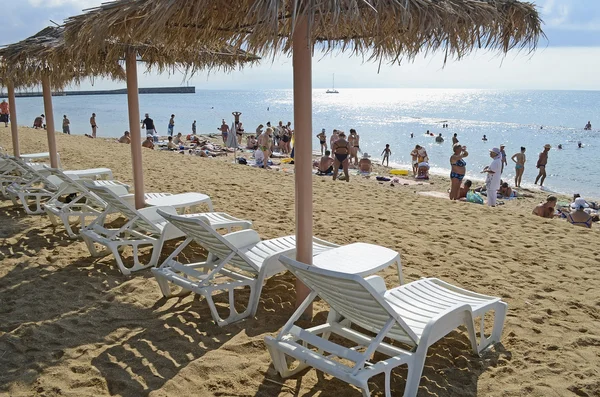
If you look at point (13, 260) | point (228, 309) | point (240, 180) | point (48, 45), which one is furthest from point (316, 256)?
point (240, 180)

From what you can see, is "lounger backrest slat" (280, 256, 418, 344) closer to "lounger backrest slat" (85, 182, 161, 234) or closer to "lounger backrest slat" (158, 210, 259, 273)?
"lounger backrest slat" (158, 210, 259, 273)

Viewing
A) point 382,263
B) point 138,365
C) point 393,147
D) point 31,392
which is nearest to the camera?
point 31,392

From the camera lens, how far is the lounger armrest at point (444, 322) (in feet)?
7.97

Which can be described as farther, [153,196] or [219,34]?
[153,196]

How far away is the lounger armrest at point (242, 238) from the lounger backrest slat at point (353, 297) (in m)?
1.32

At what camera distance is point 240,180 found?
8.78m

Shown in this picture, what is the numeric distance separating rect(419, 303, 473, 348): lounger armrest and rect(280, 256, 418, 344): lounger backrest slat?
6 centimetres

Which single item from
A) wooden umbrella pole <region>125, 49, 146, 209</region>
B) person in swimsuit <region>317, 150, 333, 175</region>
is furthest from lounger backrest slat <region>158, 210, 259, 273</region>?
person in swimsuit <region>317, 150, 333, 175</region>

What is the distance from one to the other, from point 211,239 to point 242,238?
531 mm

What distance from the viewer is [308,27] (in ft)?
8.52

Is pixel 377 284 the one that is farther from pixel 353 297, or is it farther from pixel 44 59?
pixel 44 59

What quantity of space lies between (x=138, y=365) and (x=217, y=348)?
1.52 ft

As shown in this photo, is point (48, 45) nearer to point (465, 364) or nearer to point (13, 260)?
point (13, 260)

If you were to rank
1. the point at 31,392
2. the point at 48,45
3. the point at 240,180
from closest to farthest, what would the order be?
the point at 31,392 < the point at 48,45 < the point at 240,180
